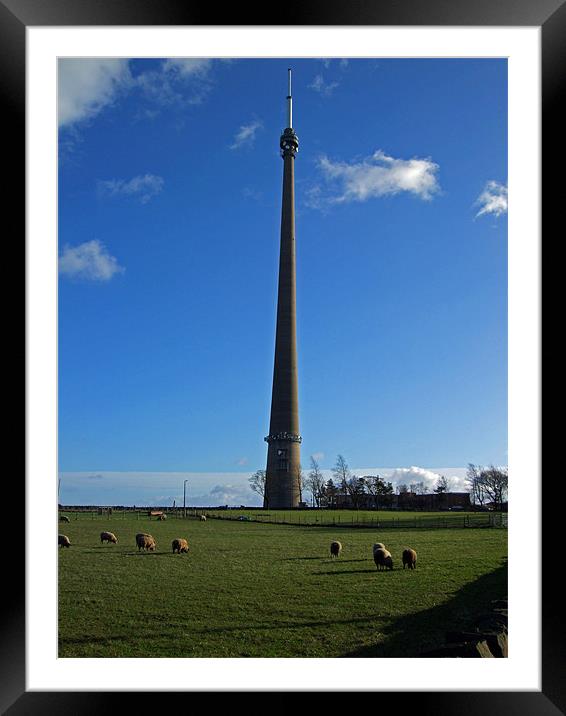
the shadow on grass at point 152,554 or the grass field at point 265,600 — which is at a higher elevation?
the grass field at point 265,600

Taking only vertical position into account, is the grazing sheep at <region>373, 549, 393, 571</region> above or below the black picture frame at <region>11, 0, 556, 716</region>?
below

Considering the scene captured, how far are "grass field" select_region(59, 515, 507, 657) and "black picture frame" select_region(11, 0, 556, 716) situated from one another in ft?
8.58

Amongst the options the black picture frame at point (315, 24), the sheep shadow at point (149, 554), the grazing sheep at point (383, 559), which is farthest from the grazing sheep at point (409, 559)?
the black picture frame at point (315, 24)

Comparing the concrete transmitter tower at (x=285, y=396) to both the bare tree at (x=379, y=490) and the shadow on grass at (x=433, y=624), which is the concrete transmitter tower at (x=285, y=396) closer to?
the bare tree at (x=379, y=490)

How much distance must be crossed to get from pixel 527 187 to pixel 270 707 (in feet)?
9.56

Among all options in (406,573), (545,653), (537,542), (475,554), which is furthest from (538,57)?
(475,554)

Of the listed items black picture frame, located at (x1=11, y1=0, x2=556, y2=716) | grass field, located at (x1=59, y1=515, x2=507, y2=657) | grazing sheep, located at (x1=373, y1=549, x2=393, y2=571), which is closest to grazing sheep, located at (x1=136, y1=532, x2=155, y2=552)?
grass field, located at (x1=59, y1=515, x2=507, y2=657)

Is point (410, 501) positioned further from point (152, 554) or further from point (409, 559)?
point (409, 559)

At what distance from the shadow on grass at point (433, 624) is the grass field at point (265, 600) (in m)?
0.01

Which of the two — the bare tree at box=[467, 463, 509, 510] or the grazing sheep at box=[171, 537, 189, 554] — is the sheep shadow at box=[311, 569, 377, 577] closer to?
the grazing sheep at box=[171, 537, 189, 554]

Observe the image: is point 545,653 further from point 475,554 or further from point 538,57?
point 475,554

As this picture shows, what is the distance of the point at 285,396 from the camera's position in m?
42.1

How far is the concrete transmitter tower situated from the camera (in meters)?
41.6

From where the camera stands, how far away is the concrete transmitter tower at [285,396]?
41.6 meters
